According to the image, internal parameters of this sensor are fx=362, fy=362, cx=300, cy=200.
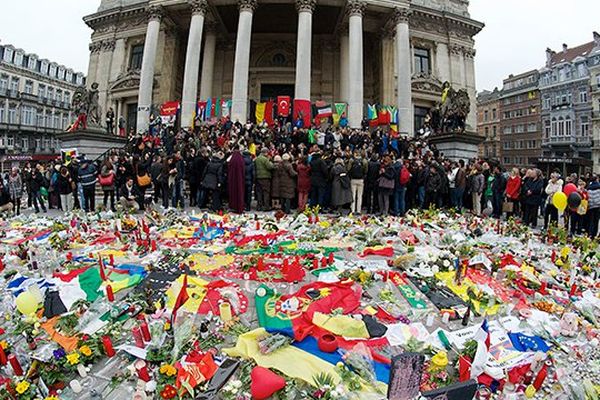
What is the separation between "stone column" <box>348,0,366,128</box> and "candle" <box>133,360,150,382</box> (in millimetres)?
19557

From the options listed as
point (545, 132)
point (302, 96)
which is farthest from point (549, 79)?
point (302, 96)

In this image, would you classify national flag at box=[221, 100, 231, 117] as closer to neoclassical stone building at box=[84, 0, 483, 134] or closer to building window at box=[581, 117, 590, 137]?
neoclassical stone building at box=[84, 0, 483, 134]

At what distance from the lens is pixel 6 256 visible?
249 inches

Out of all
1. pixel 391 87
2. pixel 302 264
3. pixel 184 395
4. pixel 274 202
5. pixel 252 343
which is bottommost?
pixel 184 395

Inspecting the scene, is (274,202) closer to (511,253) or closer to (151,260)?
(151,260)

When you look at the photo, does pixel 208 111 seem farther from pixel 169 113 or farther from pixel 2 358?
pixel 2 358

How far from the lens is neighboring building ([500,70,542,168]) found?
185 feet

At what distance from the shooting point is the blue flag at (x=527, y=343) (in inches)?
142

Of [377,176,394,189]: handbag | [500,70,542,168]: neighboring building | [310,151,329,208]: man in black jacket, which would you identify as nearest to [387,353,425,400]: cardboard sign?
[310,151,329,208]: man in black jacket

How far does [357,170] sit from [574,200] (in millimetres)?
5607

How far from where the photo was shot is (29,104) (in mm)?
50094

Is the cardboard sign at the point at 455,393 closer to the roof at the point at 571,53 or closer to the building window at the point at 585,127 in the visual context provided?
the building window at the point at 585,127

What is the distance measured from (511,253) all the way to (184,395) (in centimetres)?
648

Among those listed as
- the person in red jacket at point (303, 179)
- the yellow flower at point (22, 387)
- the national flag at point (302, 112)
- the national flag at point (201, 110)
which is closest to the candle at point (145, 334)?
the yellow flower at point (22, 387)
